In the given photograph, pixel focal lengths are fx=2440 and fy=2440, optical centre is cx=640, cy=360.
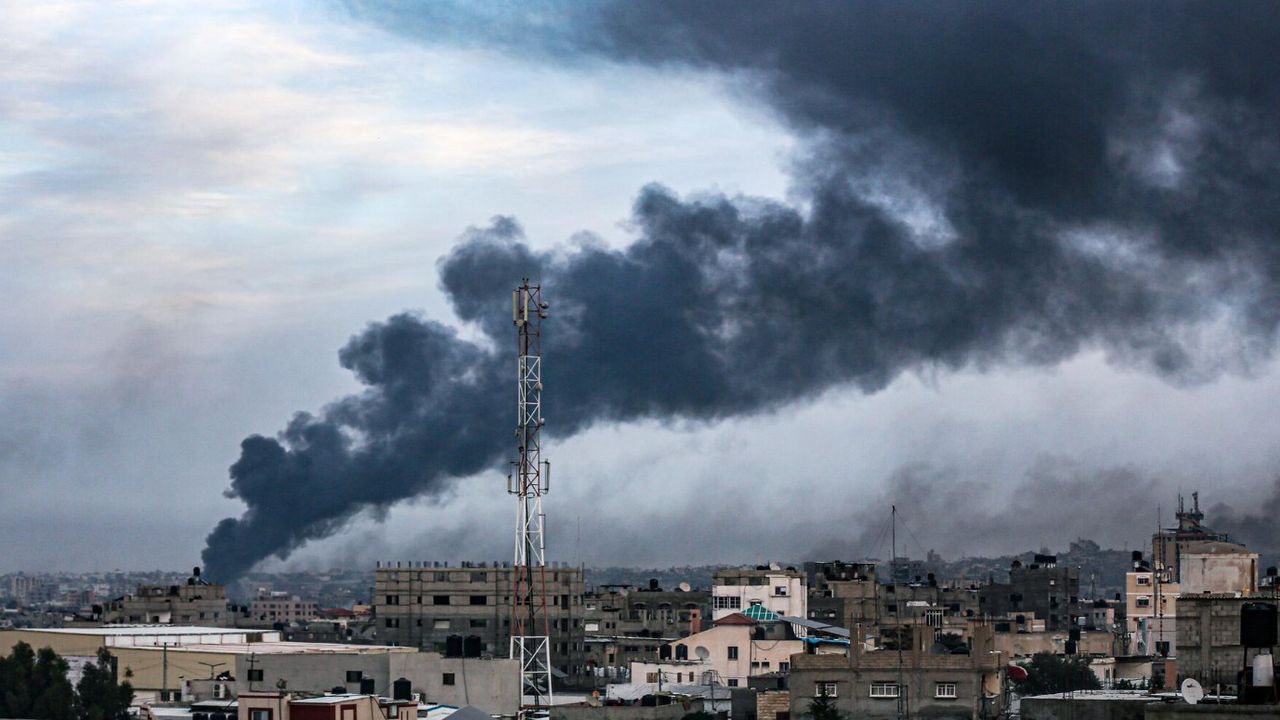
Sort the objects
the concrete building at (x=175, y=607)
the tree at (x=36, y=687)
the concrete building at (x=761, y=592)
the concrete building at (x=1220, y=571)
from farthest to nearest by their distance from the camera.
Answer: the concrete building at (x=175, y=607)
the concrete building at (x=761, y=592)
the tree at (x=36, y=687)
the concrete building at (x=1220, y=571)

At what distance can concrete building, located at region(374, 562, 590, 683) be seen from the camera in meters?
140

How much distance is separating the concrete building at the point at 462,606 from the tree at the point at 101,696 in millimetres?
47597

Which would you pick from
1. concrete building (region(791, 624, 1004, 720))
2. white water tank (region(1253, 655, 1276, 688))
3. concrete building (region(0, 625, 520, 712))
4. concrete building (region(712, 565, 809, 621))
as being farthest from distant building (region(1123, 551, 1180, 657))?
white water tank (region(1253, 655, 1276, 688))

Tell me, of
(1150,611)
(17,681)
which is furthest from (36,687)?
(1150,611)

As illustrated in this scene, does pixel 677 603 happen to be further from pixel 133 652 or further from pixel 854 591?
pixel 133 652

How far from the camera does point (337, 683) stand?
91.7m

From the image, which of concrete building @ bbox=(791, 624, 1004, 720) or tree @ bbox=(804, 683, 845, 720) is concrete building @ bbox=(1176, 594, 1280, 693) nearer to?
tree @ bbox=(804, 683, 845, 720)

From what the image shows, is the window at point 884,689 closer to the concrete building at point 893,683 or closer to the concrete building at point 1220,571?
the concrete building at point 893,683

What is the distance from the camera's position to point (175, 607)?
535ft

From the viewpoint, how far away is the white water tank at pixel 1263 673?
3847 centimetres

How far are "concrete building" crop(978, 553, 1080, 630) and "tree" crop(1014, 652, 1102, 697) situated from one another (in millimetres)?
66854

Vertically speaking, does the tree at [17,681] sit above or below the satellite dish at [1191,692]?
below

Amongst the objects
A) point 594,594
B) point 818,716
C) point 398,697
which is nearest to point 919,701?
point 818,716

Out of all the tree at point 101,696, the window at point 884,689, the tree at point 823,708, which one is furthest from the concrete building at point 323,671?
the window at point 884,689
